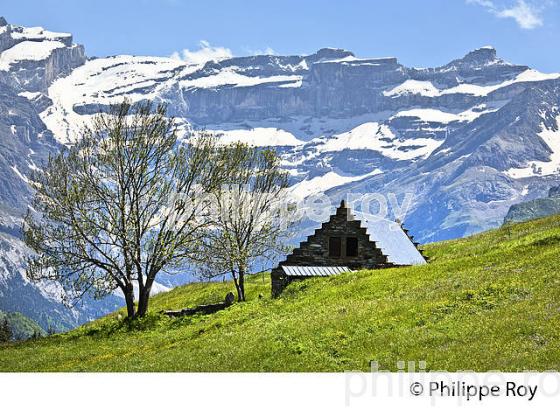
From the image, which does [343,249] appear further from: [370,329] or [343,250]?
[370,329]

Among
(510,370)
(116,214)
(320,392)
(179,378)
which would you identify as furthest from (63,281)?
(510,370)

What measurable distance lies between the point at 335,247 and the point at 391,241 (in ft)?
24.8

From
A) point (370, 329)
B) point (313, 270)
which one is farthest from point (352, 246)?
point (370, 329)

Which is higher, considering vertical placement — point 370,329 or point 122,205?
point 122,205

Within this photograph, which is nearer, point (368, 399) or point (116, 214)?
point (368, 399)

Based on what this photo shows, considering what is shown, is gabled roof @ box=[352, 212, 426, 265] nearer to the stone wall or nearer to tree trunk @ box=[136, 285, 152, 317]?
the stone wall

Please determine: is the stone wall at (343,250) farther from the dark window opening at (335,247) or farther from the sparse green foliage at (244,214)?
the sparse green foliage at (244,214)

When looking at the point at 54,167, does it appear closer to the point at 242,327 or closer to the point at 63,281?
the point at 63,281

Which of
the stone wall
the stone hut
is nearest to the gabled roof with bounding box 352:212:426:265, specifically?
the stone hut

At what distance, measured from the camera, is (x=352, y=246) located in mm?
68188

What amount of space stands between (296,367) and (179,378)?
520cm

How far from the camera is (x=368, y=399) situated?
2908 cm

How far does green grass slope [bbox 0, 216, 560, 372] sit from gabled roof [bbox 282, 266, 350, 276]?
3513 millimetres

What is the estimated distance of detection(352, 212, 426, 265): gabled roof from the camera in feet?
227
